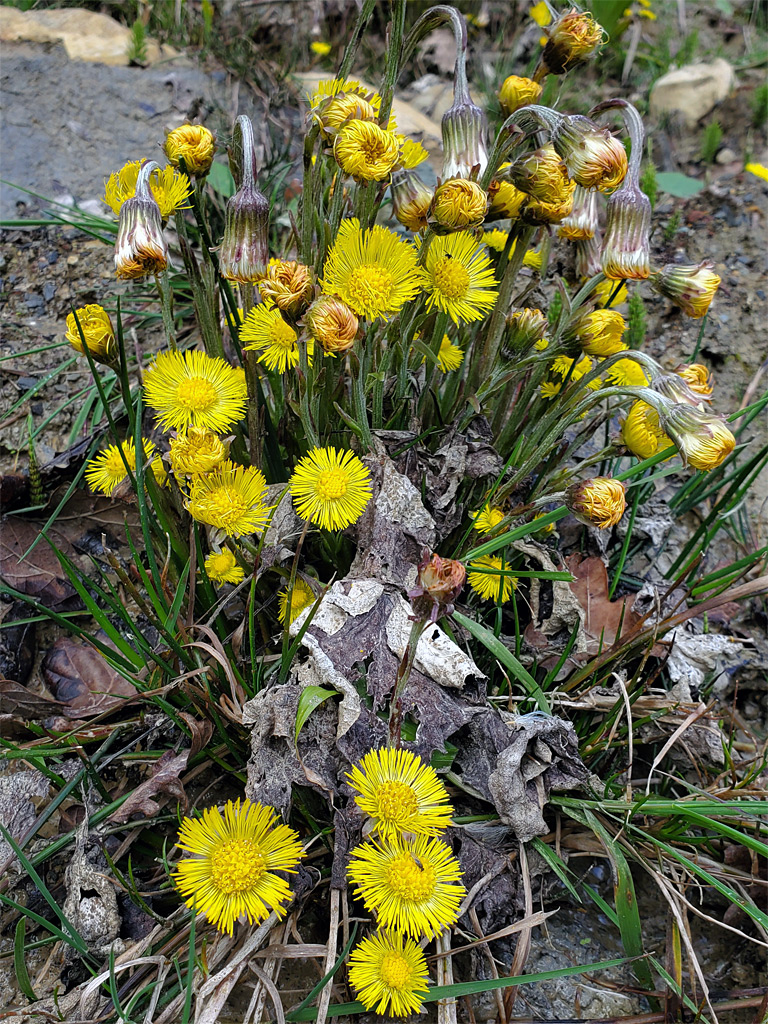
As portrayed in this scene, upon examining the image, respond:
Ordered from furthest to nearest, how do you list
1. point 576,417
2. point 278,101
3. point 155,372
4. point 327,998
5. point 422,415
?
1. point 278,101
2. point 422,415
3. point 576,417
4. point 155,372
5. point 327,998

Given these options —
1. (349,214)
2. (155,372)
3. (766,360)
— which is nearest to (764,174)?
(766,360)

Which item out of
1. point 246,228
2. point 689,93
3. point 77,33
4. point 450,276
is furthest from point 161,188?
point 689,93

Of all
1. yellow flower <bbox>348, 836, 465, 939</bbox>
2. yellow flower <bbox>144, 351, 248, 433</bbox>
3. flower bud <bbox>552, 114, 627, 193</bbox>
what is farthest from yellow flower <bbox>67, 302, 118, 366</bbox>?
yellow flower <bbox>348, 836, 465, 939</bbox>

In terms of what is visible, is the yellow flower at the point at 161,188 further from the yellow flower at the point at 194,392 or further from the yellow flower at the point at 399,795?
the yellow flower at the point at 399,795

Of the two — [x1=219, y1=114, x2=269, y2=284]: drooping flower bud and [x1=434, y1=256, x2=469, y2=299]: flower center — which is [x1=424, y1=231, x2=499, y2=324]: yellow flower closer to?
[x1=434, y1=256, x2=469, y2=299]: flower center

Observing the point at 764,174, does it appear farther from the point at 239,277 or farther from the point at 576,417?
the point at 239,277
